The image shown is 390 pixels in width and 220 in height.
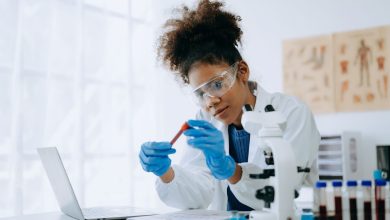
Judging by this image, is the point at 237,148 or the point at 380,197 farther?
the point at 237,148

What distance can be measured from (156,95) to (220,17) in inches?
92.6

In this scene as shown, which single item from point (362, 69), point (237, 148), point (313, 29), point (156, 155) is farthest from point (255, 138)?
point (313, 29)

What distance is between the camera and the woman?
1.43 m

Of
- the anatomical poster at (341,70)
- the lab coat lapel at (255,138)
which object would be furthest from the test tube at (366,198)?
the anatomical poster at (341,70)

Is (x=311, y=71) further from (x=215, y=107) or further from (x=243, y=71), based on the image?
(x=215, y=107)

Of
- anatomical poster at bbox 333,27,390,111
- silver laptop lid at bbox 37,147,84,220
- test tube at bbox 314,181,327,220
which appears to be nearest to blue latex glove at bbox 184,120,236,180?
test tube at bbox 314,181,327,220

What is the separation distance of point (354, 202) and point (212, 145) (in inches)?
14.5

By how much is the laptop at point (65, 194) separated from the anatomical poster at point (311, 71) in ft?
6.70

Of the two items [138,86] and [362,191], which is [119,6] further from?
[362,191]

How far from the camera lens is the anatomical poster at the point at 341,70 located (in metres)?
3.05

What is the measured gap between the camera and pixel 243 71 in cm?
165

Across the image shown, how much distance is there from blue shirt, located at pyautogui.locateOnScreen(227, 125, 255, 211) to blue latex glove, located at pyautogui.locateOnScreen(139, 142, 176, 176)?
0.36 meters

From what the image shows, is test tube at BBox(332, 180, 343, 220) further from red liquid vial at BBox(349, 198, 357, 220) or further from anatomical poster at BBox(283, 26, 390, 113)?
anatomical poster at BBox(283, 26, 390, 113)

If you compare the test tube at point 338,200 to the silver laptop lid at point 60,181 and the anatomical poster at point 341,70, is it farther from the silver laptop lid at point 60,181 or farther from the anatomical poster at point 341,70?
the anatomical poster at point 341,70
